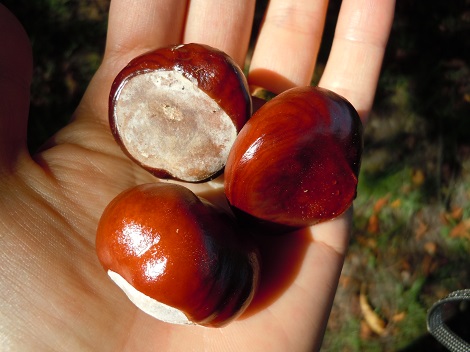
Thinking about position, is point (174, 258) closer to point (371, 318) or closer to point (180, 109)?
point (180, 109)

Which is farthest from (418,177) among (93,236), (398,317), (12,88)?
(12,88)

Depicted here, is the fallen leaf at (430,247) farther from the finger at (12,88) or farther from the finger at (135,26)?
the finger at (12,88)

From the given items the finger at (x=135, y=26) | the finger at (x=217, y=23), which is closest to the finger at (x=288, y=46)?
the finger at (x=217, y=23)

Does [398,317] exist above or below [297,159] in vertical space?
below

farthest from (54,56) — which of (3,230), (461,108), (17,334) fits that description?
(461,108)

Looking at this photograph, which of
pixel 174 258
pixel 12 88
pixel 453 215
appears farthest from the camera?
pixel 453 215

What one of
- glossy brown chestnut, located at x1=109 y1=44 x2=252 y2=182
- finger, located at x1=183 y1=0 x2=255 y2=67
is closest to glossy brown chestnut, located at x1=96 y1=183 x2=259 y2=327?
glossy brown chestnut, located at x1=109 y1=44 x2=252 y2=182

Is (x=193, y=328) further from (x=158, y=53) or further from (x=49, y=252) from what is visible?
(x=158, y=53)
